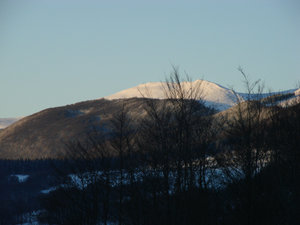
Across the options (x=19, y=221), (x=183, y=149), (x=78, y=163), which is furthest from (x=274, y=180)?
(x=19, y=221)

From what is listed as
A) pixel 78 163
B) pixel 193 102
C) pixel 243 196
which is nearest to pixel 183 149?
pixel 193 102

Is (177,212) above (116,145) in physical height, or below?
below

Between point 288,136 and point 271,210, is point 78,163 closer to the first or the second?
point 288,136

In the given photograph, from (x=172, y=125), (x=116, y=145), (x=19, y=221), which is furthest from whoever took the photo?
(x=19, y=221)

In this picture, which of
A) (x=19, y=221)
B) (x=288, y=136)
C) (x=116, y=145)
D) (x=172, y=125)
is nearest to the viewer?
(x=288, y=136)

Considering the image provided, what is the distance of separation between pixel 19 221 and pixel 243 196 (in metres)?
185

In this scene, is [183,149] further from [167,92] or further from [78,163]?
[78,163]

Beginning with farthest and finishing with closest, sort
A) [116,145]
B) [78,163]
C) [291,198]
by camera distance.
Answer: [78,163]
[116,145]
[291,198]

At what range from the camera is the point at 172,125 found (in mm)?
29578

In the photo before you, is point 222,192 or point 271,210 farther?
point 222,192

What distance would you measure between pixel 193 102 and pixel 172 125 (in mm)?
2593

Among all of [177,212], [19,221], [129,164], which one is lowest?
[19,221]

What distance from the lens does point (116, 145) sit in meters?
31.6

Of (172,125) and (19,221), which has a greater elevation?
(172,125)
